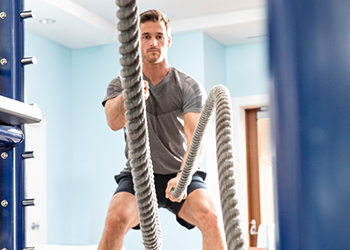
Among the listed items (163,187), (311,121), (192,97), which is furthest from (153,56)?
(311,121)

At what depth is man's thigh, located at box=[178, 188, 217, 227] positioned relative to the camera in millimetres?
1678

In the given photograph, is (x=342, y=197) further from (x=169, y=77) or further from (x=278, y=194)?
(x=169, y=77)

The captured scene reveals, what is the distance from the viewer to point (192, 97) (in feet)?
6.05

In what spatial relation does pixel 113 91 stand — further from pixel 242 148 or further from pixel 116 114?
pixel 242 148

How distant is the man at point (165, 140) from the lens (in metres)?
1.67

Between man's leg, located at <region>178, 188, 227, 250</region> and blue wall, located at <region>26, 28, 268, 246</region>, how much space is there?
2.53m

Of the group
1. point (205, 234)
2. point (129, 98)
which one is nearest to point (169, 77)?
point (205, 234)

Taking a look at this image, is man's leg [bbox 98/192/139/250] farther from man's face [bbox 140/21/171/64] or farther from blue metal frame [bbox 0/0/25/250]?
blue metal frame [bbox 0/0/25/250]

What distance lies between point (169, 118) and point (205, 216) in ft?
1.47

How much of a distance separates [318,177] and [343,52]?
0.18 feet

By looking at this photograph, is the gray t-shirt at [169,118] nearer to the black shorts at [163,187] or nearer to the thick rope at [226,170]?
the black shorts at [163,187]

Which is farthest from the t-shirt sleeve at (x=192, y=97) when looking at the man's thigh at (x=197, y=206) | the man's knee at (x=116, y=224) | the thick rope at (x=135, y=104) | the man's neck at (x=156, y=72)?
the thick rope at (x=135, y=104)

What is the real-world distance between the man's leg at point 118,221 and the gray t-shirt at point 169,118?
200mm

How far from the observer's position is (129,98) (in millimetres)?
457
